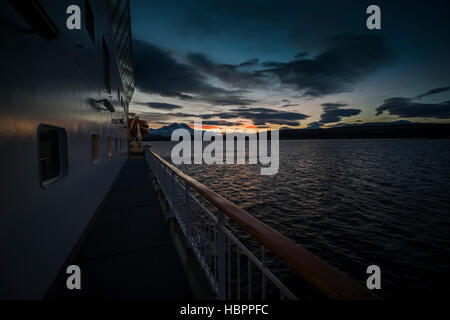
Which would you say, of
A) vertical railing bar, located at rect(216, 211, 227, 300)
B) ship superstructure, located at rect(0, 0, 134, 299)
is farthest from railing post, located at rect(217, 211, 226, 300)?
ship superstructure, located at rect(0, 0, 134, 299)

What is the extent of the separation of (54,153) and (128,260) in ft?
6.26

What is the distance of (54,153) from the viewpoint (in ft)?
9.99

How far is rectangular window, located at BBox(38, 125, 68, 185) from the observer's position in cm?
279

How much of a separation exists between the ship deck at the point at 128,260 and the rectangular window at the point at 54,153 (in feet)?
4.36

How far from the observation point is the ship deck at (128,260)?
251 cm

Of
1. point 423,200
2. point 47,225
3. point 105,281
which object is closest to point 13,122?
point 47,225

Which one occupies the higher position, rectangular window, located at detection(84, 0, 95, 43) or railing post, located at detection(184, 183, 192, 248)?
rectangular window, located at detection(84, 0, 95, 43)

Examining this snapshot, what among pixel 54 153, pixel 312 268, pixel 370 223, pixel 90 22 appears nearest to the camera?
pixel 312 268

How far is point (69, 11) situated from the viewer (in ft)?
10.5

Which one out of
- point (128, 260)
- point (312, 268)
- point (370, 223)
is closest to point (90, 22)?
point (128, 260)

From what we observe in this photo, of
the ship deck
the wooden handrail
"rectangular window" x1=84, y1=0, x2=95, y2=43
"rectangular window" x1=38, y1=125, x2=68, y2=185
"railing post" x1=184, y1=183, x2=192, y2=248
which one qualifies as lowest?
the ship deck

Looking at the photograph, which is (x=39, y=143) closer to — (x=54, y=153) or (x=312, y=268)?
(x=54, y=153)

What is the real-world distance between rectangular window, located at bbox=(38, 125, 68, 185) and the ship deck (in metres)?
1.33

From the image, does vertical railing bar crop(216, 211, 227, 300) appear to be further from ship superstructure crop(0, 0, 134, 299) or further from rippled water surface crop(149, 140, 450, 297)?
rippled water surface crop(149, 140, 450, 297)
